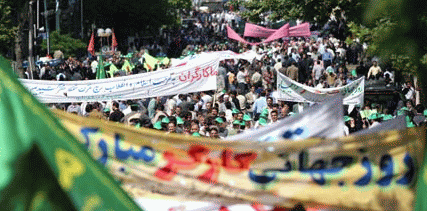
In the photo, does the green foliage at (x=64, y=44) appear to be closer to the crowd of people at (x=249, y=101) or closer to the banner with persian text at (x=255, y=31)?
the crowd of people at (x=249, y=101)

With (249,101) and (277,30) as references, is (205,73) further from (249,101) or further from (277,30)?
(277,30)

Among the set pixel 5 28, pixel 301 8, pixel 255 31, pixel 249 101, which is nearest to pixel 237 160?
pixel 301 8

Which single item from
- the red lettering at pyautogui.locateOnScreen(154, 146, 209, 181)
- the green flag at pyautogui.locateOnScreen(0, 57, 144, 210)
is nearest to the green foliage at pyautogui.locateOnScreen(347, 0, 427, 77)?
the green flag at pyautogui.locateOnScreen(0, 57, 144, 210)

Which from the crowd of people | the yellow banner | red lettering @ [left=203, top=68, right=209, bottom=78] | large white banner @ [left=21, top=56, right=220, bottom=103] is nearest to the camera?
the yellow banner

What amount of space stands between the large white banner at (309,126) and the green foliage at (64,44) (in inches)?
1771

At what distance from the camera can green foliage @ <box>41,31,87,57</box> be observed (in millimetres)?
50844

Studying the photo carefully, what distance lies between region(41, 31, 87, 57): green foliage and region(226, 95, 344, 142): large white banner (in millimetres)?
44986

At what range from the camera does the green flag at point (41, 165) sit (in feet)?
11.2

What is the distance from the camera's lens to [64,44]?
51219 millimetres

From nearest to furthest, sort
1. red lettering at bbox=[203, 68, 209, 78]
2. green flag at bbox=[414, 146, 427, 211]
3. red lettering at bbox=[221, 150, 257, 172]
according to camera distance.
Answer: green flag at bbox=[414, 146, 427, 211]
red lettering at bbox=[221, 150, 257, 172]
red lettering at bbox=[203, 68, 209, 78]

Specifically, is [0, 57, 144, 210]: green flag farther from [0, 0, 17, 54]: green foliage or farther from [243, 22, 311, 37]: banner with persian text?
[0, 0, 17, 54]: green foliage

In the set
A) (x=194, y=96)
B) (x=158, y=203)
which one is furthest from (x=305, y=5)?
(x=158, y=203)

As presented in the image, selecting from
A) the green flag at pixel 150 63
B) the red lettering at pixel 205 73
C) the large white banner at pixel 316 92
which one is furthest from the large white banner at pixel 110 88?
the green flag at pixel 150 63

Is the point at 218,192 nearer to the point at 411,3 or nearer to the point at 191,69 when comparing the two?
the point at 411,3
